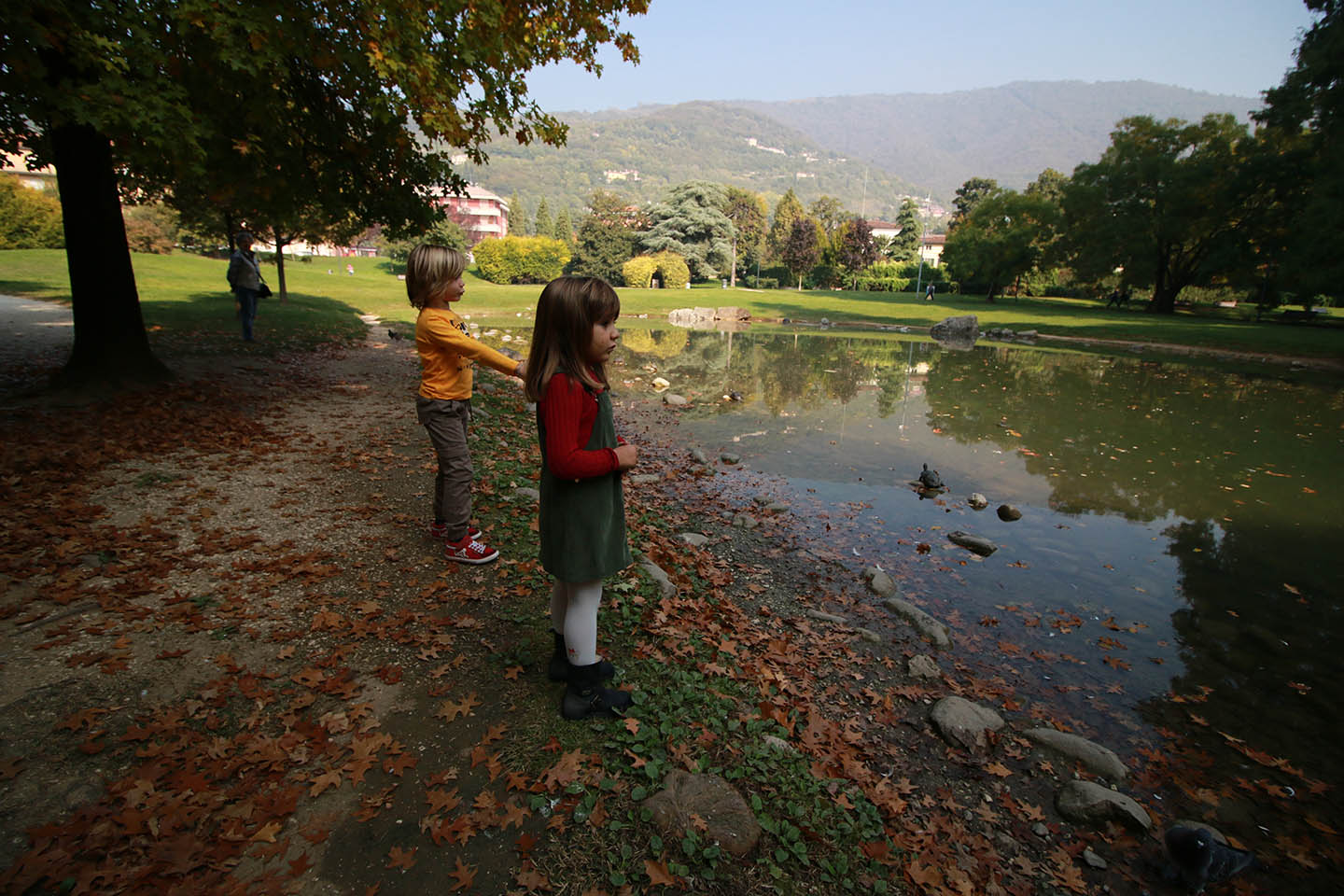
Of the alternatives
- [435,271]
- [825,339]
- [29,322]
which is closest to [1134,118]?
[825,339]

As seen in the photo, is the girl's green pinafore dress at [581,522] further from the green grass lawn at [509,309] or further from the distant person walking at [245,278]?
the green grass lawn at [509,309]

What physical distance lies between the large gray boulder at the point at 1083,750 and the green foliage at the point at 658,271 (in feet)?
197

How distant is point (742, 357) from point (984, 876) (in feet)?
64.1

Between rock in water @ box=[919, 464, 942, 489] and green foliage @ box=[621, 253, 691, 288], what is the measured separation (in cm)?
5517

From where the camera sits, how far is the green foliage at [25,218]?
121 ft

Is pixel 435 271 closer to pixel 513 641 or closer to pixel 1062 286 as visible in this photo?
pixel 513 641

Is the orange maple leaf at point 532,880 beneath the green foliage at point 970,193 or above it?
beneath

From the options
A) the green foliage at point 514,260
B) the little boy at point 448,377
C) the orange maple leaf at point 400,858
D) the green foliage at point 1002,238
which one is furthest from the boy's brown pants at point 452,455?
the green foliage at point 514,260

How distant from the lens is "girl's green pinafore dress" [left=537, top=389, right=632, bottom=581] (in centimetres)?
303

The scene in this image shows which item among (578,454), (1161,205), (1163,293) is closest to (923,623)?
(578,454)

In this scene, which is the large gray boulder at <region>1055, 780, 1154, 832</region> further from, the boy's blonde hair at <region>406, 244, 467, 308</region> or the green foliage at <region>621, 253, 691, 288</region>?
the green foliage at <region>621, 253, 691, 288</region>

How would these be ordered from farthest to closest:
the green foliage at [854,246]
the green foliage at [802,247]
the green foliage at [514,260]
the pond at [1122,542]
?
1. the green foliage at [802,247]
2. the green foliage at [854,246]
3. the green foliage at [514,260]
4. the pond at [1122,542]

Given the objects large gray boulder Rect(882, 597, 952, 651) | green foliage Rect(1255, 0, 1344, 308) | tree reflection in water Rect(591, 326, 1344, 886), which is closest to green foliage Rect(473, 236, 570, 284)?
tree reflection in water Rect(591, 326, 1344, 886)

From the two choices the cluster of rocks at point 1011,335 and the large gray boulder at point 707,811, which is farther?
the cluster of rocks at point 1011,335
